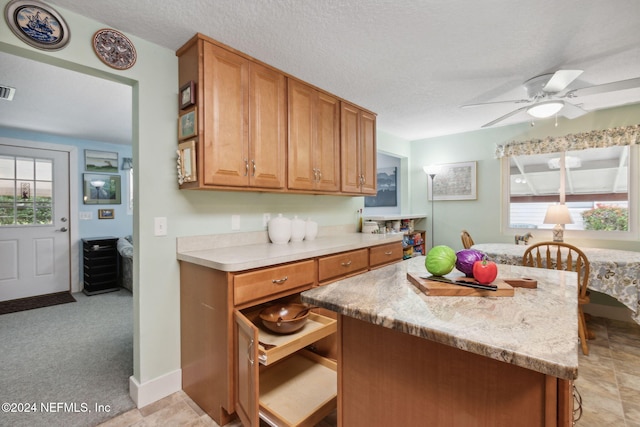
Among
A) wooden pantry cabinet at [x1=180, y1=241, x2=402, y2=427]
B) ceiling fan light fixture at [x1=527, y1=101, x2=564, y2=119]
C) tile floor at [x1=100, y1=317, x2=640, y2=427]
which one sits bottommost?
tile floor at [x1=100, y1=317, x2=640, y2=427]

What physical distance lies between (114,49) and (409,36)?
69.9 inches

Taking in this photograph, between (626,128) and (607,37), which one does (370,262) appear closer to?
(607,37)

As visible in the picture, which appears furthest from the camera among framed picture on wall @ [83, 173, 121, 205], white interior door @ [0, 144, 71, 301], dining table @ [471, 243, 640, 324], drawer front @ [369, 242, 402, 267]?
framed picture on wall @ [83, 173, 121, 205]

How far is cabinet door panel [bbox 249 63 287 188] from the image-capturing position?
6.94ft

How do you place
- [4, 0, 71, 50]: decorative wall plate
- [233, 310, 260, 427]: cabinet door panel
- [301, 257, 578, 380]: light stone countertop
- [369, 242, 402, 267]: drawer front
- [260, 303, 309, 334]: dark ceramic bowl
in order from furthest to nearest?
[369, 242, 402, 267]: drawer front → [260, 303, 309, 334]: dark ceramic bowl → [4, 0, 71, 50]: decorative wall plate → [233, 310, 260, 427]: cabinet door panel → [301, 257, 578, 380]: light stone countertop

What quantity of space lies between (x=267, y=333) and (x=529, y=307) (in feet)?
4.53

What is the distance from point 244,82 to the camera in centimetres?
206

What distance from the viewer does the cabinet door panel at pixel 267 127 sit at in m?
2.12

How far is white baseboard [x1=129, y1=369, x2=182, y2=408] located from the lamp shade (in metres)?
3.73

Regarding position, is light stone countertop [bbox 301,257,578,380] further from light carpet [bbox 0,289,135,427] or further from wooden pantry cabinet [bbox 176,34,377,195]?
light carpet [bbox 0,289,135,427]

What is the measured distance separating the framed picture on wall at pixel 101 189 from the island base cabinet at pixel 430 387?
4.85 metres

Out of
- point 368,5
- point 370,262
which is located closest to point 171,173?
point 368,5

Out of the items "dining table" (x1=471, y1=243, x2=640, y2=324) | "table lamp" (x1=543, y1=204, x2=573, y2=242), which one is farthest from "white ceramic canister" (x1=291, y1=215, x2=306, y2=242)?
"table lamp" (x1=543, y1=204, x2=573, y2=242)

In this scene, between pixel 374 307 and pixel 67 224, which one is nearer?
pixel 374 307
